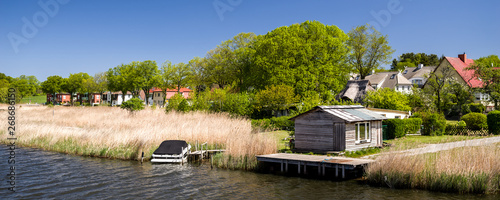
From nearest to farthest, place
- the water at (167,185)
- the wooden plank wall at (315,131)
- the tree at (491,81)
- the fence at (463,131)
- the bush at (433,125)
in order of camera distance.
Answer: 1. the water at (167,185)
2. the wooden plank wall at (315,131)
3. the fence at (463,131)
4. the bush at (433,125)
5. the tree at (491,81)

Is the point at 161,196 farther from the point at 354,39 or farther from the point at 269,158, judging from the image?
the point at 354,39

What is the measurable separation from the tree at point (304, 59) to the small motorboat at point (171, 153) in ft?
95.8

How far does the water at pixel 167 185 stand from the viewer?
703 inches

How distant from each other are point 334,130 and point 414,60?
107 metres

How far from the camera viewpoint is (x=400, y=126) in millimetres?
33750

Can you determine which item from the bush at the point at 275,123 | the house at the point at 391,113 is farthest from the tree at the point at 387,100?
the bush at the point at 275,123

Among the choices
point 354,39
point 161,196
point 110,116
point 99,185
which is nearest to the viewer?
point 161,196

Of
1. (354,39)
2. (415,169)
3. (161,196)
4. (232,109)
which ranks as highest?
(354,39)

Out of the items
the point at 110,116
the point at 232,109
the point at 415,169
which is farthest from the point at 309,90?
the point at 415,169

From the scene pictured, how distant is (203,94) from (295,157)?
1307 inches

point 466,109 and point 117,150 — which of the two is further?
point 466,109

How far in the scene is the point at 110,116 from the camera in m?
48.4

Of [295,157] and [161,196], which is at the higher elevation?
[295,157]

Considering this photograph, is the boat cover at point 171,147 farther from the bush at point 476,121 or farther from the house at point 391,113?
the bush at point 476,121
